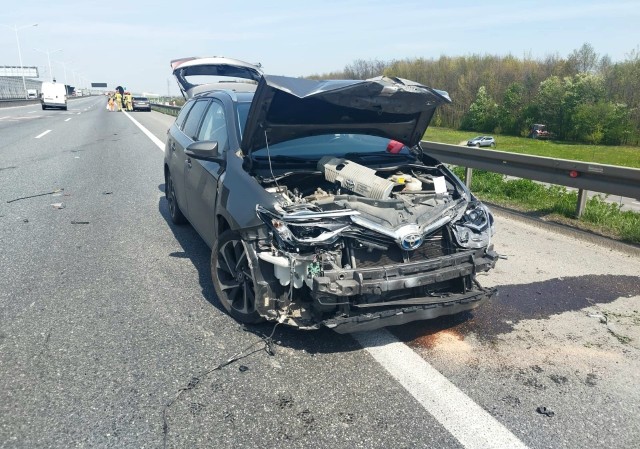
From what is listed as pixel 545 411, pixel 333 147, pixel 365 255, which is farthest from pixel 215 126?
pixel 545 411

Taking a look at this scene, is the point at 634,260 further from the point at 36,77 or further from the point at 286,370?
the point at 36,77

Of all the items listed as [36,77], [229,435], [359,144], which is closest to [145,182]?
[359,144]

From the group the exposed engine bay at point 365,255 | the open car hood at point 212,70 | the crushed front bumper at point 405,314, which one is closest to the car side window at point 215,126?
the exposed engine bay at point 365,255

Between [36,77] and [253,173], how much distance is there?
457 ft

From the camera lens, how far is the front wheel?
379 cm

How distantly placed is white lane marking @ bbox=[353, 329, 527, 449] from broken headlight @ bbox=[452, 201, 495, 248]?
36.1 inches

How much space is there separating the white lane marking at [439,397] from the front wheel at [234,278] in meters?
0.86

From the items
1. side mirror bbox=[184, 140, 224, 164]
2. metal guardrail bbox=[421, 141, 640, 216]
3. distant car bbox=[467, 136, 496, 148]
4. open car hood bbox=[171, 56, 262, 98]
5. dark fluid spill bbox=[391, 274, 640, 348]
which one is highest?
open car hood bbox=[171, 56, 262, 98]

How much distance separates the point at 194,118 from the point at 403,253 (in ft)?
11.4

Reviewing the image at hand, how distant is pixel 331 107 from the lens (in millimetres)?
4367

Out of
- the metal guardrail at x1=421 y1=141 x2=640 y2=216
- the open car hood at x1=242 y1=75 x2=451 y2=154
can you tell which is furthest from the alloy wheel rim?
the metal guardrail at x1=421 y1=141 x2=640 y2=216

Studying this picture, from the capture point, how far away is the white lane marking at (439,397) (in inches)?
104

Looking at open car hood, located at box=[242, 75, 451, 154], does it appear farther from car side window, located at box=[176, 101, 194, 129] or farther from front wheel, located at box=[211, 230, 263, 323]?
car side window, located at box=[176, 101, 194, 129]

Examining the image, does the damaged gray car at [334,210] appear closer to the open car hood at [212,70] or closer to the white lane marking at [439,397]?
the white lane marking at [439,397]
